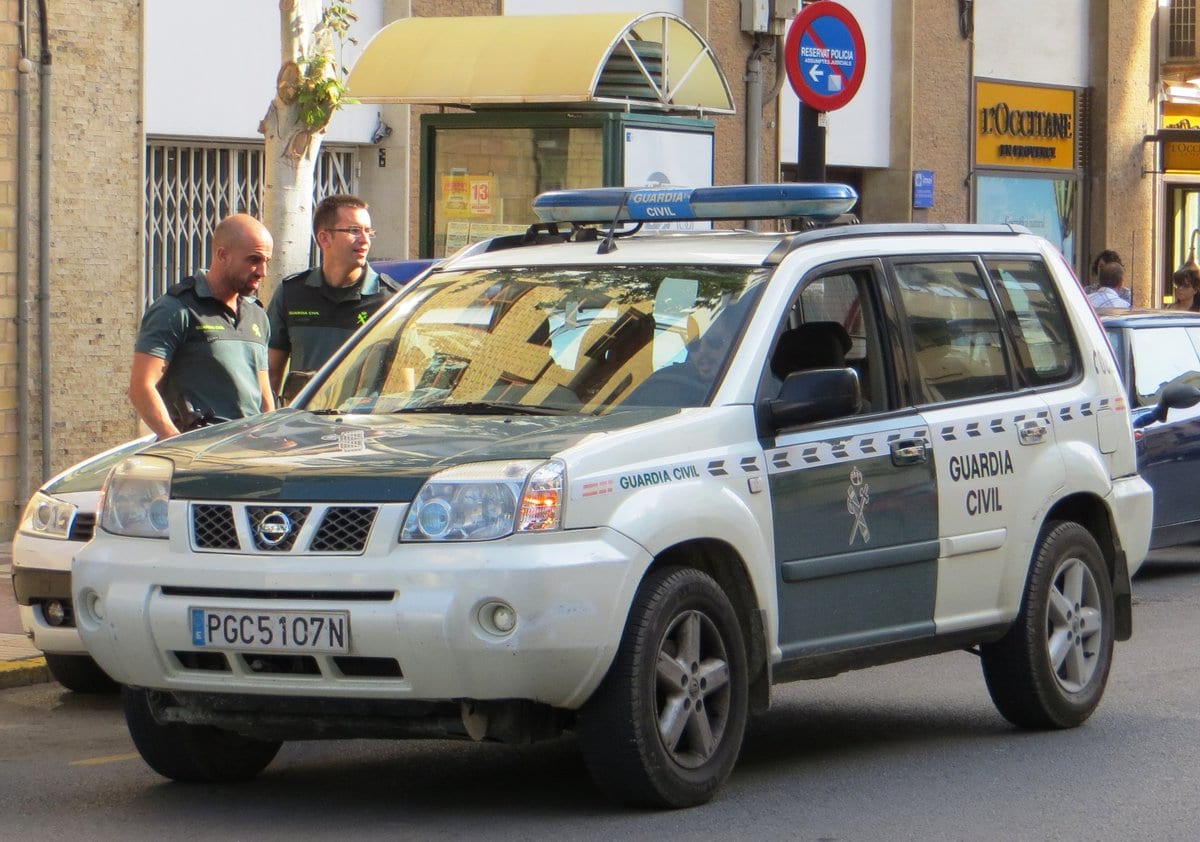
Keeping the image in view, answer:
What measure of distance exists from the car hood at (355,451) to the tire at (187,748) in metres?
0.78

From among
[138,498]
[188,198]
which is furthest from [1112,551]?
[188,198]

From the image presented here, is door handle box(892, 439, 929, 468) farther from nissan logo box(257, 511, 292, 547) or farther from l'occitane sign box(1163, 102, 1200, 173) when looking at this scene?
l'occitane sign box(1163, 102, 1200, 173)

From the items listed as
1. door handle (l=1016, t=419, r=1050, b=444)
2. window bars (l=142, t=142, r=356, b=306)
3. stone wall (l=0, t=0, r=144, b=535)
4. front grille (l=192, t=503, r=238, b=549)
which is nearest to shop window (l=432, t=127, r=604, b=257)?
window bars (l=142, t=142, r=356, b=306)

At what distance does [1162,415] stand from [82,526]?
6353 mm

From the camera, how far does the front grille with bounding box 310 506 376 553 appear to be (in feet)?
20.2

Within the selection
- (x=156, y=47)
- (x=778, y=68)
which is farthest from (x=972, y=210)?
(x=156, y=47)

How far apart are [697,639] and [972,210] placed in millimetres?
19315

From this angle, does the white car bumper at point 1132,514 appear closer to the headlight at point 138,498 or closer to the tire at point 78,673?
the headlight at point 138,498

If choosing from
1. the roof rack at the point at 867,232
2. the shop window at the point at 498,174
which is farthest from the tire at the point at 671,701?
the shop window at the point at 498,174

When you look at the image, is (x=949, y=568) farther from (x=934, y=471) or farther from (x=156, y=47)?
(x=156, y=47)

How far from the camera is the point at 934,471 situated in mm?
7508

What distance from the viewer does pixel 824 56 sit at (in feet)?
46.3

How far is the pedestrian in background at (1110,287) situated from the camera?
701 inches

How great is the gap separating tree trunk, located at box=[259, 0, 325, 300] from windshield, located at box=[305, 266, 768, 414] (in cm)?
444
